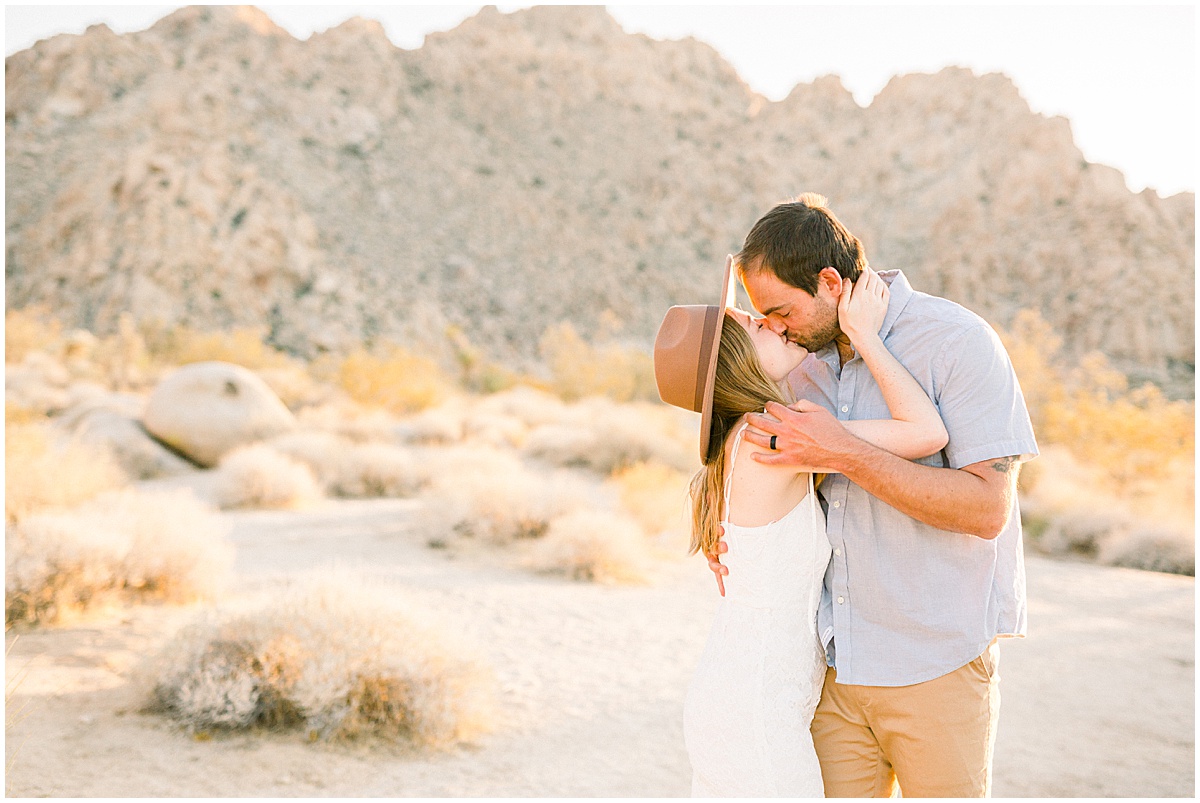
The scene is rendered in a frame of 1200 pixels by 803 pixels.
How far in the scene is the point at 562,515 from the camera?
9977 mm

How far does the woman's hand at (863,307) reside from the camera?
7.11 ft

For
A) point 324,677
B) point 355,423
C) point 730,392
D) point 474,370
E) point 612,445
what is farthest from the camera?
point 474,370

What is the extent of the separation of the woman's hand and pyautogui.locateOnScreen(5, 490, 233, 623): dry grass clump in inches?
233

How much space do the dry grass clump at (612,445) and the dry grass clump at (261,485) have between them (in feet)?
16.4

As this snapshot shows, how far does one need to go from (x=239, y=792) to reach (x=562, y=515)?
6.04 m

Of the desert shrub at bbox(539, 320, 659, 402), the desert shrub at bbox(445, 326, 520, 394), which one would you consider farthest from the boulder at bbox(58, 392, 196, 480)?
the desert shrub at bbox(445, 326, 520, 394)

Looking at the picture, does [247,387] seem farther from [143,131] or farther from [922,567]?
[143,131]

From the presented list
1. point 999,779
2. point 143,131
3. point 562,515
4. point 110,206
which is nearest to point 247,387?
point 562,515

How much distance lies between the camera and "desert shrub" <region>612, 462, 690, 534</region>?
10.4 meters

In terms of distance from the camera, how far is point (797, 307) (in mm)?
2248

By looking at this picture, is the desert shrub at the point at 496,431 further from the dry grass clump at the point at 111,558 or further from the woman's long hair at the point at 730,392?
the woman's long hair at the point at 730,392

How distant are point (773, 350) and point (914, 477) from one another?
521 millimetres

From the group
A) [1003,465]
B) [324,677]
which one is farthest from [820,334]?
[324,677]

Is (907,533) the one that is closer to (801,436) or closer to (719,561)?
(801,436)
